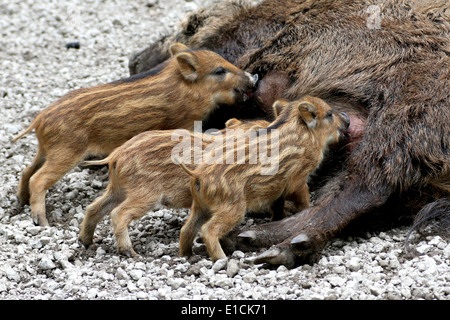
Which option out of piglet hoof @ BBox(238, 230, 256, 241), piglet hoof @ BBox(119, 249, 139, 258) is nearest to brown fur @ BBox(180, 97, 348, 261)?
piglet hoof @ BBox(238, 230, 256, 241)

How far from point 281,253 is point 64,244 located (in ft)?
4.37

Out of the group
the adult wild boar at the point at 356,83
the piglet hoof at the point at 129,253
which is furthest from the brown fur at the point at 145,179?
the adult wild boar at the point at 356,83

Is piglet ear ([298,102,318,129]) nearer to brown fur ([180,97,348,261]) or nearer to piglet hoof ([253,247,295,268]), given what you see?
brown fur ([180,97,348,261])

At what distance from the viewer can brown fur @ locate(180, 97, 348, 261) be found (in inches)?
158

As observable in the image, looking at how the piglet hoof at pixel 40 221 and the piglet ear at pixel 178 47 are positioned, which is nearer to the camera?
the piglet hoof at pixel 40 221

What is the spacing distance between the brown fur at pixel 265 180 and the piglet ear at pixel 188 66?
755 mm

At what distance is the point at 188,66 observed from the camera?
510 centimetres

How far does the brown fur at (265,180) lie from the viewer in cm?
401

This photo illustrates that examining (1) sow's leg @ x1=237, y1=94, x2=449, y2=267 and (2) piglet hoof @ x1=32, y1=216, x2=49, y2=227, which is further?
(2) piglet hoof @ x1=32, y1=216, x2=49, y2=227

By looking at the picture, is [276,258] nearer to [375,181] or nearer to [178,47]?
[375,181]

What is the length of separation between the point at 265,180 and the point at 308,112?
53 centimetres

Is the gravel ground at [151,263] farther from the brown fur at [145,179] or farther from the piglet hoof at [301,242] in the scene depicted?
the brown fur at [145,179]

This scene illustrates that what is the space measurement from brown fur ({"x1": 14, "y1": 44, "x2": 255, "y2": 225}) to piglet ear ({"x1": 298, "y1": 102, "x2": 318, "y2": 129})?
964 mm

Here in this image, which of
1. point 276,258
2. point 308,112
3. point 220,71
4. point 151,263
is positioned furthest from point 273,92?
point 151,263
